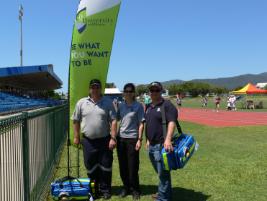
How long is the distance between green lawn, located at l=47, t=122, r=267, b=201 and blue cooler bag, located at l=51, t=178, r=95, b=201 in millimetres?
689

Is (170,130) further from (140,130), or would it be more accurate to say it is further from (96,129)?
(96,129)

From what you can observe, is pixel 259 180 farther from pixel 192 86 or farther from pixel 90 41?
pixel 192 86

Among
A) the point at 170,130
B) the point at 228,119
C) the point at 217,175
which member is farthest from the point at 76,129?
the point at 228,119

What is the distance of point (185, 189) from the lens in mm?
8148

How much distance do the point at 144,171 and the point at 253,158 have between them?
3.14 metres

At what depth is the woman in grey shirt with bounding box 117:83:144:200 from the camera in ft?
24.1

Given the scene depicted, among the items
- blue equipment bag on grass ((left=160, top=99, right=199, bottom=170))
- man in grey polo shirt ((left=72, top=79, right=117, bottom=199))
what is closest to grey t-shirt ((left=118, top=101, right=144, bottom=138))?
man in grey polo shirt ((left=72, top=79, right=117, bottom=199))

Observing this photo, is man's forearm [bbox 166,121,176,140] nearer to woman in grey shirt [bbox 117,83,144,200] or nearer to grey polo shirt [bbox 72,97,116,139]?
woman in grey shirt [bbox 117,83,144,200]

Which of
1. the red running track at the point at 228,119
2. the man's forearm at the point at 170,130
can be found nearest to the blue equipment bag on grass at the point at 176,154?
the man's forearm at the point at 170,130

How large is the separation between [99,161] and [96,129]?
63cm

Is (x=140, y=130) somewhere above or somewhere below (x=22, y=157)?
above

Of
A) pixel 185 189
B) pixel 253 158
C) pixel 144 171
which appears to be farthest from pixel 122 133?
pixel 253 158

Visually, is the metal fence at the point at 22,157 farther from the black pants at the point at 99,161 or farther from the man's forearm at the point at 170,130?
the man's forearm at the point at 170,130

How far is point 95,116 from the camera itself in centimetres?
712
